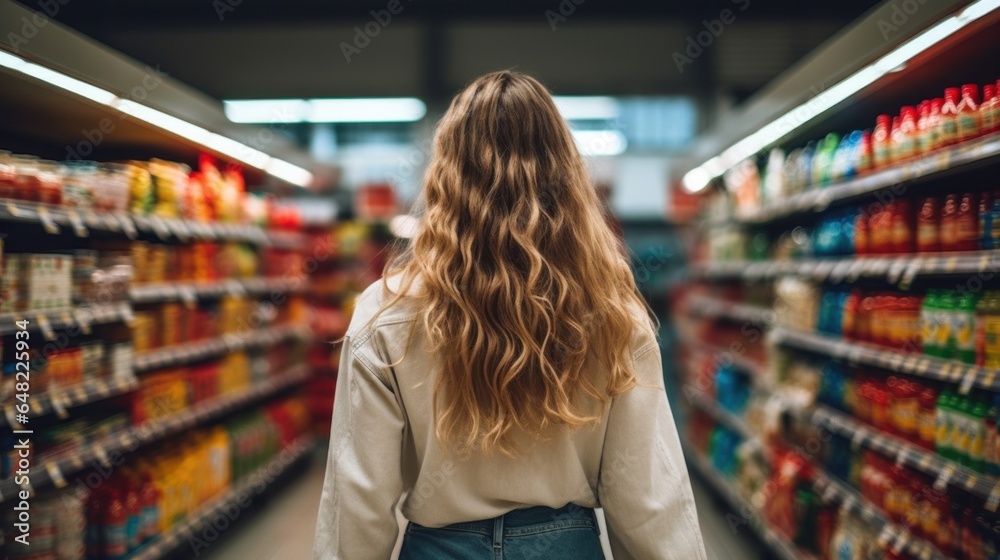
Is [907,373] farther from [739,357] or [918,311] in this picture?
[739,357]

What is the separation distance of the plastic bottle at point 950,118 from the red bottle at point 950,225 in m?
0.24

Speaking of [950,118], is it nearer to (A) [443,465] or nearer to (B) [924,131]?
(B) [924,131]

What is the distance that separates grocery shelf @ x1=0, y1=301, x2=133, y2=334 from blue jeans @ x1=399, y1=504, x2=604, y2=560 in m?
2.06

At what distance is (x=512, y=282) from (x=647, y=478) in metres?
0.51

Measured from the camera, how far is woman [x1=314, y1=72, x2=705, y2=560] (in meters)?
1.40

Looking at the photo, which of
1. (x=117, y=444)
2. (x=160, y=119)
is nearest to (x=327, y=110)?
(x=160, y=119)

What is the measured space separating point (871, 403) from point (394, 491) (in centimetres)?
265

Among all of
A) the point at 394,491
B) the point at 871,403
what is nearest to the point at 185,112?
the point at 394,491

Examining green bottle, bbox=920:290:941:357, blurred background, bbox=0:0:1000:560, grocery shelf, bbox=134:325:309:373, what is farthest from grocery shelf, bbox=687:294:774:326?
grocery shelf, bbox=134:325:309:373

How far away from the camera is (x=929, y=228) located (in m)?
2.82

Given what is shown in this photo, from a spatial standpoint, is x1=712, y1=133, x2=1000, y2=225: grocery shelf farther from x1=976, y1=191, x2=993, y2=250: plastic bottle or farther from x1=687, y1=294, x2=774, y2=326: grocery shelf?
x1=687, y1=294, x2=774, y2=326: grocery shelf

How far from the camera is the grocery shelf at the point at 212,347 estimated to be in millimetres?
3781

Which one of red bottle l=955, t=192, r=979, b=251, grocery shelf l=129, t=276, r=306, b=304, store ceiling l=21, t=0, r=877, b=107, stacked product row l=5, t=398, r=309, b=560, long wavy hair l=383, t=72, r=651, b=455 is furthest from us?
store ceiling l=21, t=0, r=877, b=107

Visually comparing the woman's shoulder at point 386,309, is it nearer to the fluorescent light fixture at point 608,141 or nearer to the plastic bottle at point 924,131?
the plastic bottle at point 924,131
